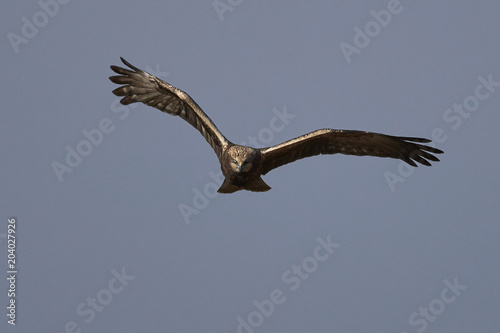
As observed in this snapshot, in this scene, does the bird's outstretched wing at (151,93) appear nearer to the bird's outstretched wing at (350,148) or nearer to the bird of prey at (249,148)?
the bird of prey at (249,148)

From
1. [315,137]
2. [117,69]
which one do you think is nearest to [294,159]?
[315,137]

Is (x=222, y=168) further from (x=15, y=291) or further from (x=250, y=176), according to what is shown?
(x=15, y=291)

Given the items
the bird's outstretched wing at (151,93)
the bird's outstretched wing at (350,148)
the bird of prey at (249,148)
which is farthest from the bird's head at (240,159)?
the bird's outstretched wing at (151,93)

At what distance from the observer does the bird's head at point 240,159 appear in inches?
701

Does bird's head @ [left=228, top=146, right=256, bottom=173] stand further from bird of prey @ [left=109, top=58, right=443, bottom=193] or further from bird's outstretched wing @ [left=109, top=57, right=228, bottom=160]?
bird's outstretched wing @ [left=109, top=57, right=228, bottom=160]

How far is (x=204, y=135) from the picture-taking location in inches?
755

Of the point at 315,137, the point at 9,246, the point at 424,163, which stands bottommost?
the point at 424,163

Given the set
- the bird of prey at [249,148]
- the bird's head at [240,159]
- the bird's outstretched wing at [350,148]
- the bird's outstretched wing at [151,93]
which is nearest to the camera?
the bird's head at [240,159]

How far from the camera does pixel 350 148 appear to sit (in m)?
19.2

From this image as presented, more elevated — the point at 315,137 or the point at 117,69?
the point at 117,69

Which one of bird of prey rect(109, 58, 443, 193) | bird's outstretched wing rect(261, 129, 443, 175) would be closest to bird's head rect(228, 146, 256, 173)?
bird of prey rect(109, 58, 443, 193)

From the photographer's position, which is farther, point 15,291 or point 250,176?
point 15,291

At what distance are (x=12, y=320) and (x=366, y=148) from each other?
7711 millimetres

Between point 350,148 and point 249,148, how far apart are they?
230 centimetres
